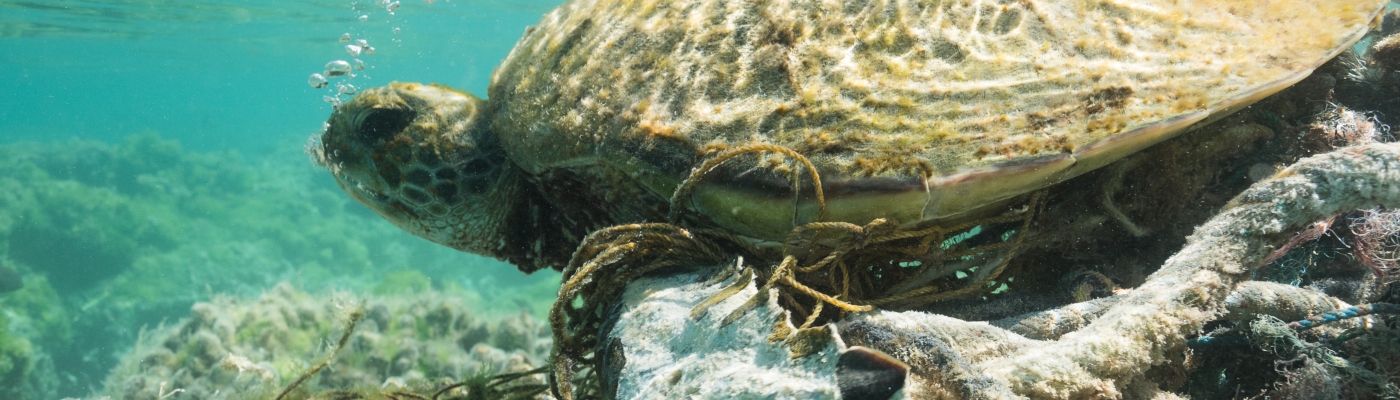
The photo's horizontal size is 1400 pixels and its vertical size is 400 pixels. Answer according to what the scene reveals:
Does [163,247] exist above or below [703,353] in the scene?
above

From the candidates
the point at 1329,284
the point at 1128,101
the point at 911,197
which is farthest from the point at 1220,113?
the point at 911,197

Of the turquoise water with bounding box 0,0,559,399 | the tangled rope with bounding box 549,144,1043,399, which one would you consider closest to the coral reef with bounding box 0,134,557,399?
the turquoise water with bounding box 0,0,559,399

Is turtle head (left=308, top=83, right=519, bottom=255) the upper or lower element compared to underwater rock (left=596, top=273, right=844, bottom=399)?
upper

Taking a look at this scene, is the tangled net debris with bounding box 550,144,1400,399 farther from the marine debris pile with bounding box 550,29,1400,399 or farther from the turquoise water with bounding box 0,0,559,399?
the turquoise water with bounding box 0,0,559,399

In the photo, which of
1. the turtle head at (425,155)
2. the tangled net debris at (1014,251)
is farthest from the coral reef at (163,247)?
the tangled net debris at (1014,251)

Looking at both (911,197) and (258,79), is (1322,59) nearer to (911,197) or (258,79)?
(911,197)

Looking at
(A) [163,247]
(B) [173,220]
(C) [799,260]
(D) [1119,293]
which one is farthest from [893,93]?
(B) [173,220]

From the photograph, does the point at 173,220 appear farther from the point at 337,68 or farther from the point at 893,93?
the point at 893,93

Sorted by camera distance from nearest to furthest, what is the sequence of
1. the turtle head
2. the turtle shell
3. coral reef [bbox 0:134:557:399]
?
the turtle shell < the turtle head < coral reef [bbox 0:134:557:399]
